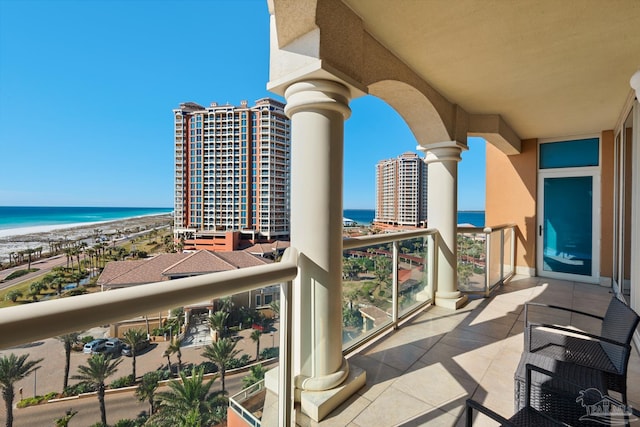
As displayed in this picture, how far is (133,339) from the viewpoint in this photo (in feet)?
3.40

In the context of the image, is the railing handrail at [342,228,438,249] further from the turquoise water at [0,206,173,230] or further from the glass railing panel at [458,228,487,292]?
the turquoise water at [0,206,173,230]

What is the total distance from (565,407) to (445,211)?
274cm

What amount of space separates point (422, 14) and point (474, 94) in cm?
196

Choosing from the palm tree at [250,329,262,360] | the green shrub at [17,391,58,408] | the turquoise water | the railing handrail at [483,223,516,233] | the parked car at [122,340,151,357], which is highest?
the railing handrail at [483,223,516,233]

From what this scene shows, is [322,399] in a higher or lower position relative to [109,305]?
lower

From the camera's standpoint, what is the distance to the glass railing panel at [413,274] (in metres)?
3.37

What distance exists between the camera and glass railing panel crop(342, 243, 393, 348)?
8.20ft

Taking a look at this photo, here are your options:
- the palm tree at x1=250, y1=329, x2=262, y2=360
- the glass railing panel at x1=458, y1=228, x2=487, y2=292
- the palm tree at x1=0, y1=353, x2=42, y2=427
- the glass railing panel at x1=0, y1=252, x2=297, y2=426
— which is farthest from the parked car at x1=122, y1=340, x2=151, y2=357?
the glass railing panel at x1=458, y1=228, x2=487, y2=292

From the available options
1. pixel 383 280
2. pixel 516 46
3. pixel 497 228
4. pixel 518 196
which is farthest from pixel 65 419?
pixel 518 196

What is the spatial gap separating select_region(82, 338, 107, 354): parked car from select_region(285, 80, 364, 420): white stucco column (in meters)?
1.15

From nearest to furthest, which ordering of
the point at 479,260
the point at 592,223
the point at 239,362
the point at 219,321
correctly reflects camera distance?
the point at 219,321
the point at 239,362
the point at 479,260
the point at 592,223

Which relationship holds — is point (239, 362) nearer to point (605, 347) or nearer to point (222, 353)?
point (222, 353)

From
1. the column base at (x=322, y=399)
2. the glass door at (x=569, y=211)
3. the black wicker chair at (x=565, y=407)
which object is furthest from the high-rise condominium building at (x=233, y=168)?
the black wicker chair at (x=565, y=407)

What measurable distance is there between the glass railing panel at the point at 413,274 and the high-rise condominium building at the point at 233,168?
2265 cm
